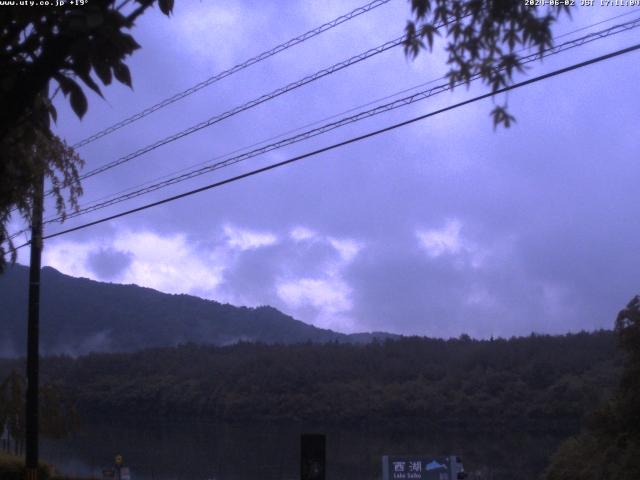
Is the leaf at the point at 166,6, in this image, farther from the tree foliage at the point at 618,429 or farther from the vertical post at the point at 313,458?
the tree foliage at the point at 618,429

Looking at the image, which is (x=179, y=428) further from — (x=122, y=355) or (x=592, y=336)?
(x=592, y=336)

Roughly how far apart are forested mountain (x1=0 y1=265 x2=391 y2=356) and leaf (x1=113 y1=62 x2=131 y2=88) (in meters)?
43.0

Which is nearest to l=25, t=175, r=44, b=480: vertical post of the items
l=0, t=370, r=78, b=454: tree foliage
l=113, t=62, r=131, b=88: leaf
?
l=0, t=370, r=78, b=454: tree foliage

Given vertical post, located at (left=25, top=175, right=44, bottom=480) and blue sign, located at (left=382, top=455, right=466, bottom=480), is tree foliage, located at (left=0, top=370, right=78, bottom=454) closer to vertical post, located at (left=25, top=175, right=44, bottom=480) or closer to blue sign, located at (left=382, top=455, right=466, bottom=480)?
vertical post, located at (left=25, top=175, right=44, bottom=480)

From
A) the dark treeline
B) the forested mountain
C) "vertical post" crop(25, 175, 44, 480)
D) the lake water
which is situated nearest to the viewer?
"vertical post" crop(25, 175, 44, 480)

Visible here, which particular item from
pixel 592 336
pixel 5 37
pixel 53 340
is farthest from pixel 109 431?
pixel 5 37

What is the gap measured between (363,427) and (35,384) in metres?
38.3

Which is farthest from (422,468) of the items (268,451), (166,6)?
(268,451)

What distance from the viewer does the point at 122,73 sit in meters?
6.01

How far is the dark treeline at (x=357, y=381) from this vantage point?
49.2 metres

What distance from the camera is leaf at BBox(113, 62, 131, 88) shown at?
5.93 metres

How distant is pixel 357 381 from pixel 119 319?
26857 millimetres

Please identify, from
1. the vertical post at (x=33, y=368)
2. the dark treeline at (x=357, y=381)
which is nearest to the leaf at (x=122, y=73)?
the vertical post at (x=33, y=368)

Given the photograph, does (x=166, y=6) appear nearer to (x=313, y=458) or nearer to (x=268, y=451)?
(x=313, y=458)
